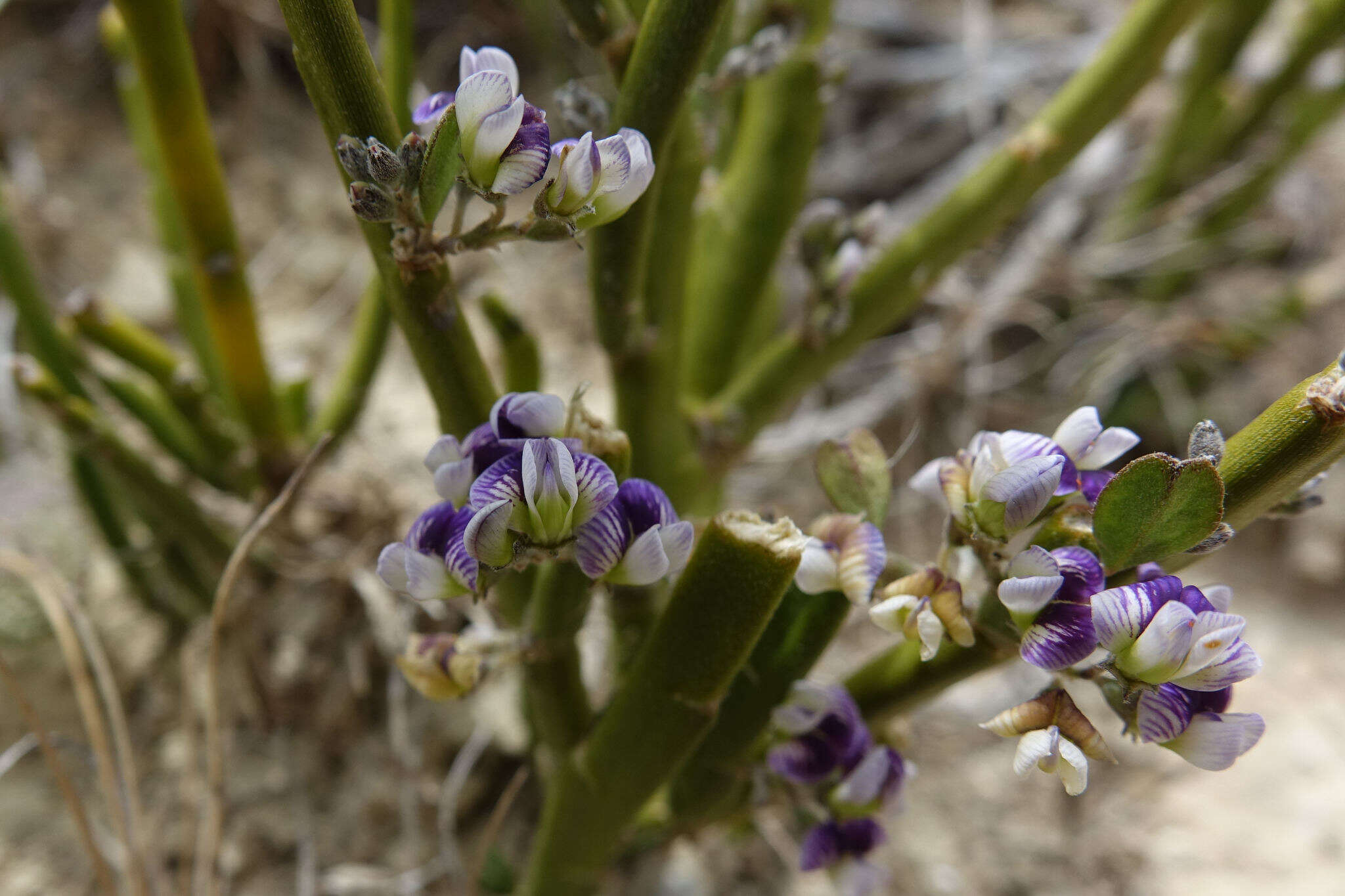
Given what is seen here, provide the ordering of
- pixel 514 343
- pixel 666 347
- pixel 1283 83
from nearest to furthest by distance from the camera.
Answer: pixel 514 343, pixel 666 347, pixel 1283 83

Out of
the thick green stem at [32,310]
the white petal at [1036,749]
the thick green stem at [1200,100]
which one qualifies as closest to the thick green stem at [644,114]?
the white petal at [1036,749]

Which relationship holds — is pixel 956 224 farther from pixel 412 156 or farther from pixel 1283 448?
pixel 412 156

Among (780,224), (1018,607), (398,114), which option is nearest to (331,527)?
(398,114)

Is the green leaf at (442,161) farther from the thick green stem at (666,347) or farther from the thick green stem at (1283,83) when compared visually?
the thick green stem at (1283,83)

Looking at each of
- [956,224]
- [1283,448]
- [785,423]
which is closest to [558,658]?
[1283,448]

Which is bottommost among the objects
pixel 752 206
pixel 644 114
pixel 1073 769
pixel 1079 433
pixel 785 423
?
pixel 785 423
